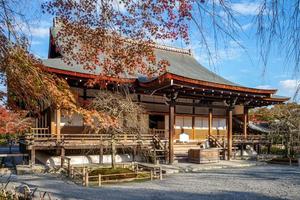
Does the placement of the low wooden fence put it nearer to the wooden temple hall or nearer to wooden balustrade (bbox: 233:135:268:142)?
the wooden temple hall

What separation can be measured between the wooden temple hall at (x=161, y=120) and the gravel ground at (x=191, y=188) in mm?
2836

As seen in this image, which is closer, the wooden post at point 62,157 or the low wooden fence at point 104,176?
the low wooden fence at point 104,176

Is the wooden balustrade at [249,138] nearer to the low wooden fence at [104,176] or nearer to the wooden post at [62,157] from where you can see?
the low wooden fence at [104,176]

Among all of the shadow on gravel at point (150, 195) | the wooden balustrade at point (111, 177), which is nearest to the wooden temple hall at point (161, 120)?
the wooden balustrade at point (111, 177)

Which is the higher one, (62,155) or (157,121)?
(157,121)

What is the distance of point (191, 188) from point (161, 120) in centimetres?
1096

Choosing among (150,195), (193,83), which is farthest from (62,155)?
(193,83)

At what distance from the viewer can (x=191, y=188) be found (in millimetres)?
11016

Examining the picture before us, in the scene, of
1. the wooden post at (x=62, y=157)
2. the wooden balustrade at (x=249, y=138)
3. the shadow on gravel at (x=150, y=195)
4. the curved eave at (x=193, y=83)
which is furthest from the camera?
the wooden balustrade at (x=249, y=138)

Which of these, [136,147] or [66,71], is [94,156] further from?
[66,71]

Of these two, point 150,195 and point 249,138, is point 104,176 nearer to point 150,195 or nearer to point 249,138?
point 150,195

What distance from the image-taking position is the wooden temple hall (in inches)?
624

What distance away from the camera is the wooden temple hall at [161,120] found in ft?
52.0

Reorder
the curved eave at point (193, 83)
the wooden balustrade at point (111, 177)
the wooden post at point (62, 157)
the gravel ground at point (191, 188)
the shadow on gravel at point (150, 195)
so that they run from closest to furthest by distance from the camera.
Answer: the shadow on gravel at point (150, 195), the gravel ground at point (191, 188), the wooden balustrade at point (111, 177), the wooden post at point (62, 157), the curved eave at point (193, 83)
